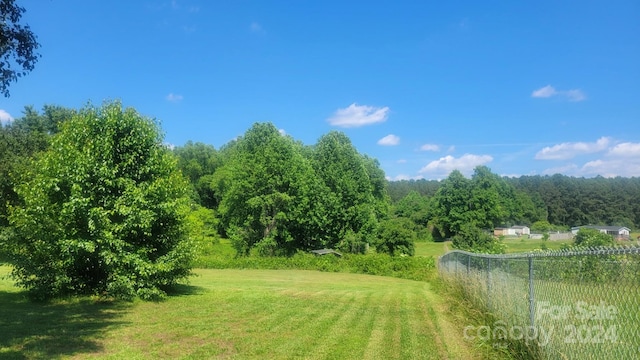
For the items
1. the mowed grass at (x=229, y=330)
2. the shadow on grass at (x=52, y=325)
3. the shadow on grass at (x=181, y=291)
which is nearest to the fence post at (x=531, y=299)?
the mowed grass at (x=229, y=330)

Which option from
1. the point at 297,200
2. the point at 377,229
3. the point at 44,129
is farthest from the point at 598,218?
the point at 44,129

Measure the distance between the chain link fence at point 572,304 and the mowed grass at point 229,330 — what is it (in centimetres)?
123

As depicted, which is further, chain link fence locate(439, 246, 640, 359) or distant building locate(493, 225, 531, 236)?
distant building locate(493, 225, 531, 236)

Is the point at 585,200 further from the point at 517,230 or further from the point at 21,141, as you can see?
the point at 21,141

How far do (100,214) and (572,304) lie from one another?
1218 cm

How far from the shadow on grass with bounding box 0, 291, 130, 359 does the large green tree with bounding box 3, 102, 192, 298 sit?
81cm

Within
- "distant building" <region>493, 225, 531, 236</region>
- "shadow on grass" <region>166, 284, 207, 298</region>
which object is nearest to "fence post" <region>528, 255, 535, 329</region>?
"shadow on grass" <region>166, 284, 207, 298</region>

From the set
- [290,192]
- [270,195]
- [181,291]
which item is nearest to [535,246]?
[290,192]

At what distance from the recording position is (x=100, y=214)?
1302 centimetres

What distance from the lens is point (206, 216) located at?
5334 cm

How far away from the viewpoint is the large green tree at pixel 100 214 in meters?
13.1

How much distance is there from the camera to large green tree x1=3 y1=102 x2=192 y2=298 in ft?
42.9

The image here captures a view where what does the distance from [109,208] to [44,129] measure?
3900 centimetres

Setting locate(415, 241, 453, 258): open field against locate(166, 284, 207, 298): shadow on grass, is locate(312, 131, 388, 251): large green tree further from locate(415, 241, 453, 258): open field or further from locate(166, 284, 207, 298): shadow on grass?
locate(166, 284, 207, 298): shadow on grass
